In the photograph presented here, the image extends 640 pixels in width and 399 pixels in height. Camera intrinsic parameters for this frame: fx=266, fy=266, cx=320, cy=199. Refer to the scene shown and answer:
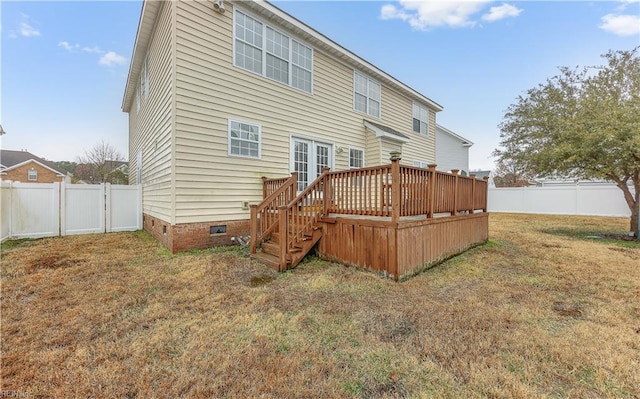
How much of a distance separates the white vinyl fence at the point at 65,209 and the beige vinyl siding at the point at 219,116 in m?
5.24

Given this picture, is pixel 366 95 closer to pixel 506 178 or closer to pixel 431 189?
pixel 431 189

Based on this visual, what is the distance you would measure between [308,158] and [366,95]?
4.15m

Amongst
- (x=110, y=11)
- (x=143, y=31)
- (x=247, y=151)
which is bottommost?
(x=247, y=151)

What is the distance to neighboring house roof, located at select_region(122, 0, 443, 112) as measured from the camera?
288 inches

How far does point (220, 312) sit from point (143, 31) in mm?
9424

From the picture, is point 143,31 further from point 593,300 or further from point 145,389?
point 593,300

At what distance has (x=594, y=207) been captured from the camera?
16.3 metres

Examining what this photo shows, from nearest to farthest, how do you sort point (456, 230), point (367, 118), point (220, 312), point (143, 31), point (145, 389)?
point (145, 389) → point (220, 312) → point (456, 230) → point (143, 31) → point (367, 118)

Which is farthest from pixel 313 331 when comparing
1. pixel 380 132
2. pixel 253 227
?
pixel 380 132

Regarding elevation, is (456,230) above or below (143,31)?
below

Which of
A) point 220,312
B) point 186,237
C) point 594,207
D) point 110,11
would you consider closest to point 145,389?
point 220,312

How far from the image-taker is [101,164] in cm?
2689

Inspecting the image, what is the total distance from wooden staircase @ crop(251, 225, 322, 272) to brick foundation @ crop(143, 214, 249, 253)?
4.27 ft

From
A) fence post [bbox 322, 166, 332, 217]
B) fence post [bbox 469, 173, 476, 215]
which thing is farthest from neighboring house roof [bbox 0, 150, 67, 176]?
fence post [bbox 469, 173, 476, 215]
